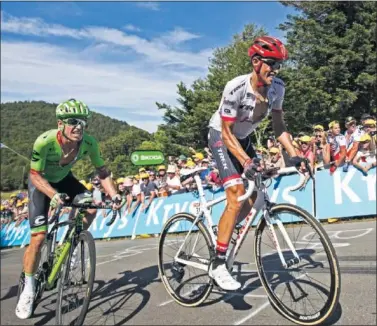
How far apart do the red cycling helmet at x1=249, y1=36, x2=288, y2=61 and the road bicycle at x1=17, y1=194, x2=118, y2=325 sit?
2.46 m

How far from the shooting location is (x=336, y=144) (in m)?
3.13

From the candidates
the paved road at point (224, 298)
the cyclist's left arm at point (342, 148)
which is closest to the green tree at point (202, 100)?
the cyclist's left arm at point (342, 148)

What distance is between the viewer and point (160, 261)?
6926mm

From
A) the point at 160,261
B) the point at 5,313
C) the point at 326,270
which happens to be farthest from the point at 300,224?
the point at 5,313

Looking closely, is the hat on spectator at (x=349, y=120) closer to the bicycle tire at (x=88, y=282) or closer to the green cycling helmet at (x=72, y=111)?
the green cycling helmet at (x=72, y=111)

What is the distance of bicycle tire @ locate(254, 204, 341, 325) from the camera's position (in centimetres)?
336

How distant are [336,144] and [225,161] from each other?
3.51 feet

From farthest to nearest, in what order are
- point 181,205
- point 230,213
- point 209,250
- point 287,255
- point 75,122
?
point 181,205
point 209,250
point 230,213
point 287,255
point 75,122

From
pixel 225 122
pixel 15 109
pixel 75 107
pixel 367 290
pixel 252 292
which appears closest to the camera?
pixel 75 107

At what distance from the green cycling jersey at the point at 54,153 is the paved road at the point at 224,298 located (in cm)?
242

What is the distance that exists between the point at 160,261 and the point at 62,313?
2955 mm

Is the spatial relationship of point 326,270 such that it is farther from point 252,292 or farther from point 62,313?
point 252,292

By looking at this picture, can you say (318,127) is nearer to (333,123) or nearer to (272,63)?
(333,123)

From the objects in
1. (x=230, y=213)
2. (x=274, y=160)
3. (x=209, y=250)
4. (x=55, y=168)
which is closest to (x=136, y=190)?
(x=55, y=168)
